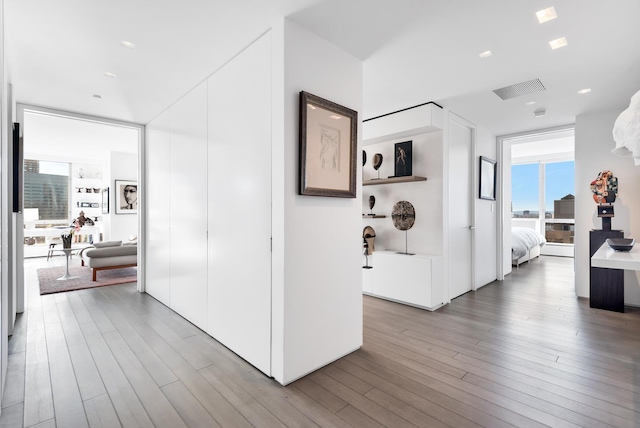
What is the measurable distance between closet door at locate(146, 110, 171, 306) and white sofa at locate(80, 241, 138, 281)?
1.35 meters

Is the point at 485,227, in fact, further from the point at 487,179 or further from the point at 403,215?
the point at 403,215

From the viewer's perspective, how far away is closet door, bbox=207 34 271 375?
2.38m

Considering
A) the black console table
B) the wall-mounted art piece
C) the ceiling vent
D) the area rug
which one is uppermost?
the ceiling vent

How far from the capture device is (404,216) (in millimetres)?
4379

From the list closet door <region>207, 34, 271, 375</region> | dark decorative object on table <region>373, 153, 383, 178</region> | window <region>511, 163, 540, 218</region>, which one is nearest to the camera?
closet door <region>207, 34, 271, 375</region>

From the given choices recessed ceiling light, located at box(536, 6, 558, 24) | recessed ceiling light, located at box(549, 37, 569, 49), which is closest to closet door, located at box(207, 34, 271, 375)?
recessed ceiling light, located at box(536, 6, 558, 24)

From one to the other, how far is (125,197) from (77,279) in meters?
2.97

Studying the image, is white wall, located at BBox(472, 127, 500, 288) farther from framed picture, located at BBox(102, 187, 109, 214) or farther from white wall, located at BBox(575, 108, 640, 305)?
framed picture, located at BBox(102, 187, 109, 214)

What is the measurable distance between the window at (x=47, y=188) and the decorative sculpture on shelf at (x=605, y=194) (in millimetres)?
11892

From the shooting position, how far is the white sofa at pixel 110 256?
5.45 metres

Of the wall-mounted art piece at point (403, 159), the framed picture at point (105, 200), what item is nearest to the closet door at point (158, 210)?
the wall-mounted art piece at point (403, 159)

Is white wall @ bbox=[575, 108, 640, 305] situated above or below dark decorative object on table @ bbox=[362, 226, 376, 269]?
above

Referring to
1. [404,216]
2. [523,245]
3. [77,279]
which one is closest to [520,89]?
[404,216]

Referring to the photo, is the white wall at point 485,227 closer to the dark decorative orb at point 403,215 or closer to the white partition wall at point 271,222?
the dark decorative orb at point 403,215
